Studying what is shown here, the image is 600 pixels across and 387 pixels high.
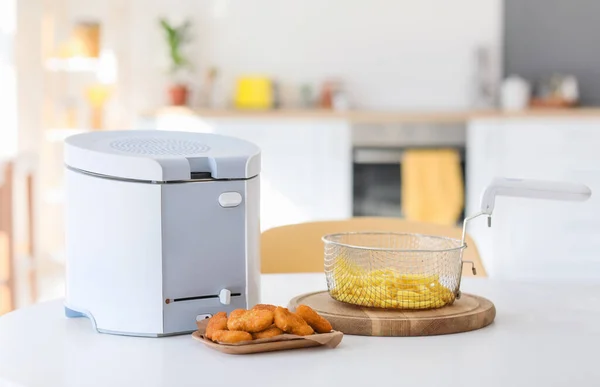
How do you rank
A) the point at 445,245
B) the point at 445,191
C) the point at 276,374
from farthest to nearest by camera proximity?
the point at 445,191 → the point at 445,245 → the point at 276,374

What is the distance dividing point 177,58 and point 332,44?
0.88 meters

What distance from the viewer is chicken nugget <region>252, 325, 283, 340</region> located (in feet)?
3.42

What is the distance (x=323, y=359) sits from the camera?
102 cm

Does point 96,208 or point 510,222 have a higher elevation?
point 96,208

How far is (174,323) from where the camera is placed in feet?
3.80

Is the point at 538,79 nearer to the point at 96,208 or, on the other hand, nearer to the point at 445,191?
the point at 445,191

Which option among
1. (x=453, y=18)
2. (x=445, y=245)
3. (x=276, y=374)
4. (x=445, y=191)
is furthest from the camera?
(x=453, y=18)

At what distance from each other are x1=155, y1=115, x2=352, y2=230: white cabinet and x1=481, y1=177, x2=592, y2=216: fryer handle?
3338 millimetres

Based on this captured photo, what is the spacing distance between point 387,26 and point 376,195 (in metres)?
1.02

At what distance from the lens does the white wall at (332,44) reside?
196 inches

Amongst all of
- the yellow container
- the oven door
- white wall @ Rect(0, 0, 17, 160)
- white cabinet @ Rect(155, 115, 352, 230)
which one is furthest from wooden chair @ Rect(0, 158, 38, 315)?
the oven door

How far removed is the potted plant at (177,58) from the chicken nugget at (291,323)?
12.9 feet

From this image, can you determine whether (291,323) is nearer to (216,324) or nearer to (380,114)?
(216,324)

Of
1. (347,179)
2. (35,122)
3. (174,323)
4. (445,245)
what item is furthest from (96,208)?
(35,122)
